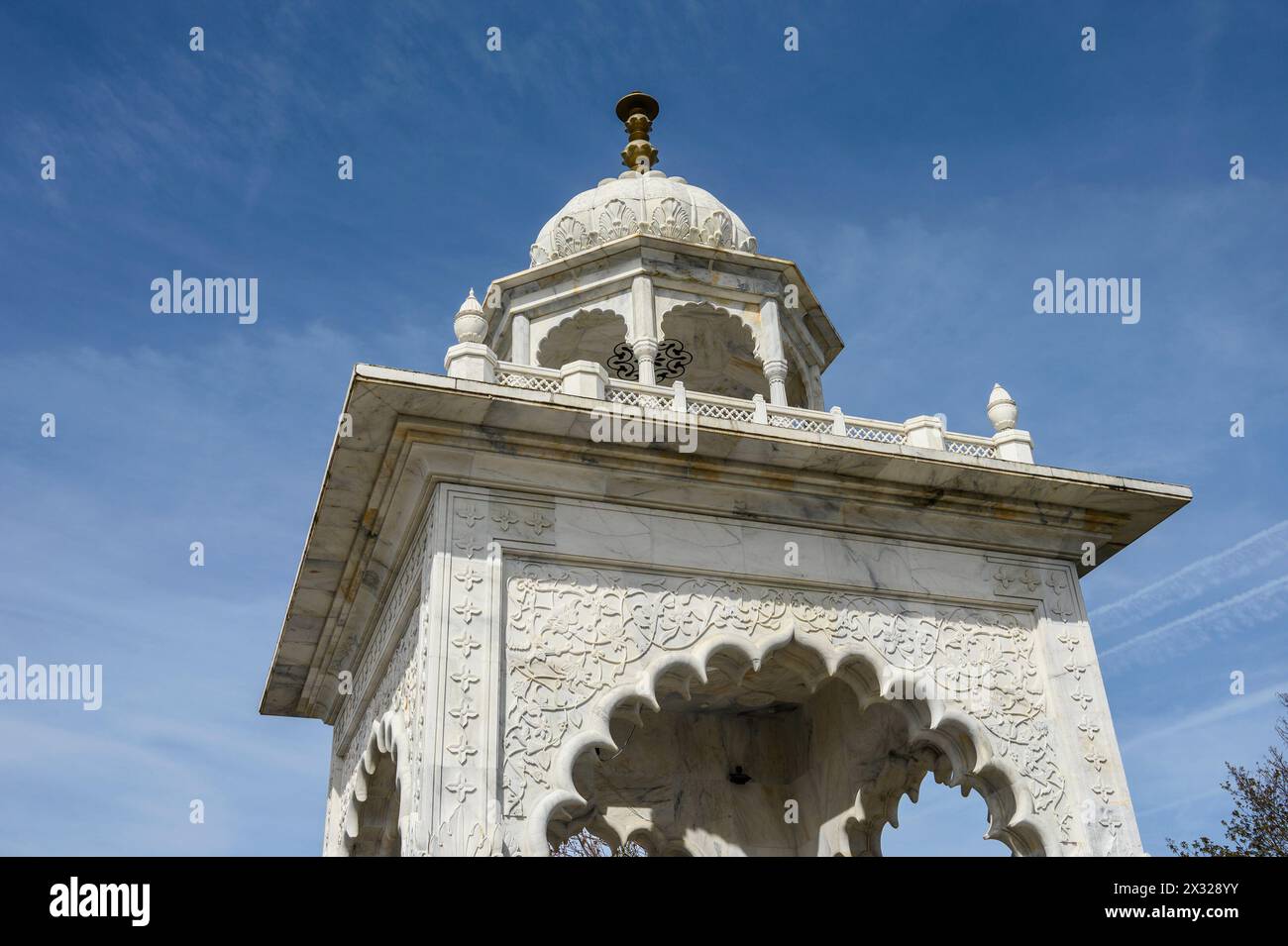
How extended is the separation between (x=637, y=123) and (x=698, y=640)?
7.59 m

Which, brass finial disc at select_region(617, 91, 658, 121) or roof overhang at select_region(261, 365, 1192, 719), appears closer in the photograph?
roof overhang at select_region(261, 365, 1192, 719)

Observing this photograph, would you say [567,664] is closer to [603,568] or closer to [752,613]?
[603,568]

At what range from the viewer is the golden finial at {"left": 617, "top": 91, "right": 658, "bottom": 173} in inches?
553

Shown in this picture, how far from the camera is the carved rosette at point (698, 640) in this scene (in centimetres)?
831

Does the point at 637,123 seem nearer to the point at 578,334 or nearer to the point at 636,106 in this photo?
the point at 636,106

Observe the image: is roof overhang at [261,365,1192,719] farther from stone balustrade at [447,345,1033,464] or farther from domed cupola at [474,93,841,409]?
domed cupola at [474,93,841,409]

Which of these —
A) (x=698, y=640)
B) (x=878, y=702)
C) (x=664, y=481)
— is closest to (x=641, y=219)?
(x=664, y=481)

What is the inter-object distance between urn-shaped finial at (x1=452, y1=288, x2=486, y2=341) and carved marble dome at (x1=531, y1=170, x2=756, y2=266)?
318 cm

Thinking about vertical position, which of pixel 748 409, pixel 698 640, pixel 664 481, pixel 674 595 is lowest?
pixel 698 640

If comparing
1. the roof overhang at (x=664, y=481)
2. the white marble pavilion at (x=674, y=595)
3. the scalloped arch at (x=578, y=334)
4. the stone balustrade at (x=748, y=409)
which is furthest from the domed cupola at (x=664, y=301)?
the roof overhang at (x=664, y=481)

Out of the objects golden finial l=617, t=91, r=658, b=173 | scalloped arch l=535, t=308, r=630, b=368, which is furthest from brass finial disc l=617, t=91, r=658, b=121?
scalloped arch l=535, t=308, r=630, b=368

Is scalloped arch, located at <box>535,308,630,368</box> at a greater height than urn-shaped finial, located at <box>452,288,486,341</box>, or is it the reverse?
scalloped arch, located at <box>535,308,630,368</box>

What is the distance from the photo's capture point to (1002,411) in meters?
10.5
